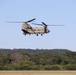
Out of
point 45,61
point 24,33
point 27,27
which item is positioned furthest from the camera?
point 45,61

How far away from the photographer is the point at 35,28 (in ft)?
142

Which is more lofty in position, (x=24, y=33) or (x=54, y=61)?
(x=24, y=33)

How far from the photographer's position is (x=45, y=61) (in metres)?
98.2

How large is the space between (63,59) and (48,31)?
57196mm
